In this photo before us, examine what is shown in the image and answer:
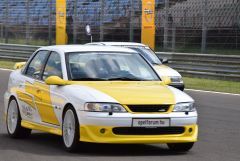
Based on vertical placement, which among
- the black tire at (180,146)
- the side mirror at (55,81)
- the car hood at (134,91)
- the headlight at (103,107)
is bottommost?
the black tire at (180,146)

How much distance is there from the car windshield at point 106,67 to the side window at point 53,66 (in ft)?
0.54

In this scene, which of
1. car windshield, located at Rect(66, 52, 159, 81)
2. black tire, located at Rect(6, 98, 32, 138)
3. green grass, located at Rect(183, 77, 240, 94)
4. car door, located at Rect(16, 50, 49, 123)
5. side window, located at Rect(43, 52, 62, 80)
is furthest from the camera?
green grass, located at Rect(183, 77, 240, 94)

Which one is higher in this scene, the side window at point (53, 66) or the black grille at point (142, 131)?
the side window at point (53, 66)

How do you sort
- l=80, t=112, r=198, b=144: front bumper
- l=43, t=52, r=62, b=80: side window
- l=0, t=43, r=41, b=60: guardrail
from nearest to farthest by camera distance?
l=80, t=112, r=198, b=144: front bumper
l=43, t=52, r=62, b=80: side window
l=0, t=43, r=41, b=60: guardrail

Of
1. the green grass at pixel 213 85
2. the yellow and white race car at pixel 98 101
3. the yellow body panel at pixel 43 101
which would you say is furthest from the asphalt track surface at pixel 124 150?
the green grass at pixel 213 85

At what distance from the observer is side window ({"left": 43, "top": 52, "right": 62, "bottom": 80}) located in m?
10.4

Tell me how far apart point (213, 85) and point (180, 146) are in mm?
13989

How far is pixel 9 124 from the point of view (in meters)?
11.4

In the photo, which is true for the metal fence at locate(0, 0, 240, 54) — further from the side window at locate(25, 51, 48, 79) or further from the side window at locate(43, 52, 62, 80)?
the side window at locate(43, 52, 62, 80)

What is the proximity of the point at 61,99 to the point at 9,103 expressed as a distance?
2034mm

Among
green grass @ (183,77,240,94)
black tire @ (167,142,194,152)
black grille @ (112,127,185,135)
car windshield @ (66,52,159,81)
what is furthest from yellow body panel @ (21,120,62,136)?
green grass @ (183,77,240,94)

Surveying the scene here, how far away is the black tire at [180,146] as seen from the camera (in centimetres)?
970

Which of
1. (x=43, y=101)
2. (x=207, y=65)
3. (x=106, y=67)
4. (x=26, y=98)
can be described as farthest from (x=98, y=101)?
(x=207, y=65)

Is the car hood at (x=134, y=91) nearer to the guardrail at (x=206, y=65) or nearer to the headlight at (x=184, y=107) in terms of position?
the headlight at (x=184, y=107)
